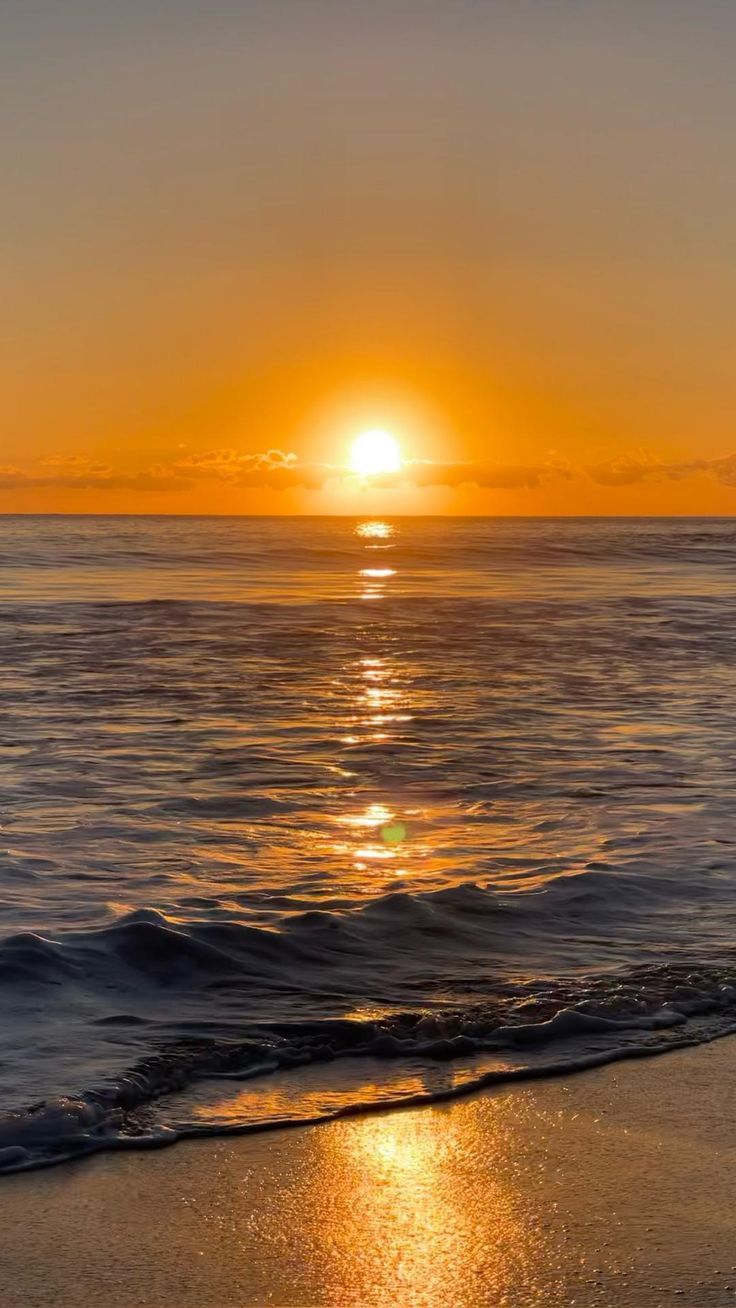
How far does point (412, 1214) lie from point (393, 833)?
510 centimetres

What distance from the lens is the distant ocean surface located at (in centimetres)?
495

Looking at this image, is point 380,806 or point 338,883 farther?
point 380,806

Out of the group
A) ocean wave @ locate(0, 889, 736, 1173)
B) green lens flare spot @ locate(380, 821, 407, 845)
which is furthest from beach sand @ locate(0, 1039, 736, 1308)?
green lens flare spot @ locate(380, 821, 407, 845)

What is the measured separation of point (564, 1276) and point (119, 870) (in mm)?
4662

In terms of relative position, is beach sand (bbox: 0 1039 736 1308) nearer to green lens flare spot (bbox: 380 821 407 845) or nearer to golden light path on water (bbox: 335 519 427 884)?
golden light path on water (bbox: 335 519 427 884)

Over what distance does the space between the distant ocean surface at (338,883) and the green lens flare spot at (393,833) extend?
3 centimetres

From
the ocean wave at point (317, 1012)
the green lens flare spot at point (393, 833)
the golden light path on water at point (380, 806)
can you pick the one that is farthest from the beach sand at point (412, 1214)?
the green lens flare spot at point (393, 833)

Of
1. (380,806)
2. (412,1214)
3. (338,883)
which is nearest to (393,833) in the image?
(380,806)

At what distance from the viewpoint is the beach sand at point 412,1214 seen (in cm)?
335

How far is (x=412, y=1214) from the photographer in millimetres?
3721

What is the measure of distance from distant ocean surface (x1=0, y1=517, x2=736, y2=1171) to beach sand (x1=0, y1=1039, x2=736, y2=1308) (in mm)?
269

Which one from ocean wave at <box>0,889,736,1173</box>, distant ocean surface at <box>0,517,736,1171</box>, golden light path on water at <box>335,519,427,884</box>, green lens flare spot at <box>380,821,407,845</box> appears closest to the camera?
ocean wave at <box>0,889,736,1173</box>

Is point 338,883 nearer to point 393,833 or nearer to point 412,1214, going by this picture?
point 393,833

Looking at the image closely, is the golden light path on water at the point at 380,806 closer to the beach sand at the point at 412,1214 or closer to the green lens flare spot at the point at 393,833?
the green lens flare spot at the point at 393,833
